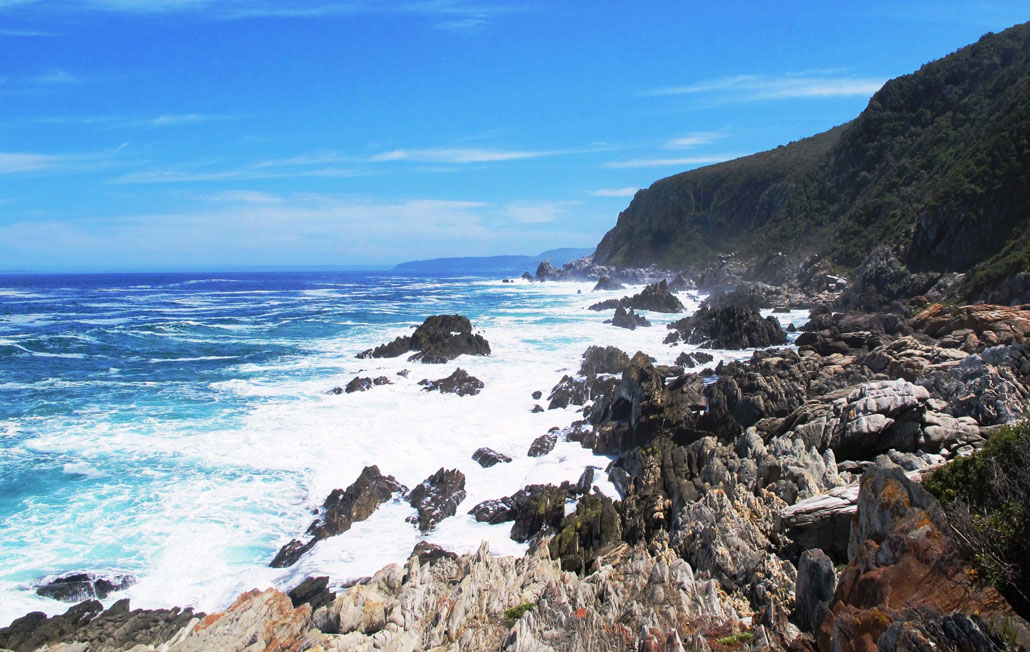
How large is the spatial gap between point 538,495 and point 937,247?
4359 centimetres

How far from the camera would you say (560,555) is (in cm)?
1467

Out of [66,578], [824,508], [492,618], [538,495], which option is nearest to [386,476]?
[538,495]

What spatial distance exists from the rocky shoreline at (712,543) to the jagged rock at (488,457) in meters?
0.13

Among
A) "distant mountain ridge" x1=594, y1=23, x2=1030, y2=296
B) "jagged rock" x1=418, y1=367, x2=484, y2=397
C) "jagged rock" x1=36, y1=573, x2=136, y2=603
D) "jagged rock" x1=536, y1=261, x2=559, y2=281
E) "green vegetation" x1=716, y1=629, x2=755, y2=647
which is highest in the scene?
"distant mountain ridge" x1=594, y1=23, x2=1030, y2=296

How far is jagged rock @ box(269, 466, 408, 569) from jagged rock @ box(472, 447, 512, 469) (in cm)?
315

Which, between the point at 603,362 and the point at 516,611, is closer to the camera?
the point at 516,611

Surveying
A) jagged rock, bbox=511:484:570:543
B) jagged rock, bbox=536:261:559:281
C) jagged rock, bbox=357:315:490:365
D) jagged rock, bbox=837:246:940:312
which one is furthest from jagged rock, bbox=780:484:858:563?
jagged rock, bbox=536:261:559:281

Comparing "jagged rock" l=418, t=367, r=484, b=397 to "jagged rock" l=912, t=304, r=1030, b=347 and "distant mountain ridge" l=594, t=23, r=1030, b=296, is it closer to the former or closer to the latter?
"jagged rock" l=912, t=304, r=1030, b=347

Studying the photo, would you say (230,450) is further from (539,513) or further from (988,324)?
(988,324)

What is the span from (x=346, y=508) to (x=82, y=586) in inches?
263

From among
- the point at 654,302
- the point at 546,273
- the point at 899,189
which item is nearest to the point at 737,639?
the point at 654,302

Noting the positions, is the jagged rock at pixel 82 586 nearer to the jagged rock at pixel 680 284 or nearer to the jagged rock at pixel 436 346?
the jagged rock at pixel 436 346

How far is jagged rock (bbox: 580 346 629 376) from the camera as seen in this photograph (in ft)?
115

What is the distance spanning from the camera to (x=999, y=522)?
776 cm
